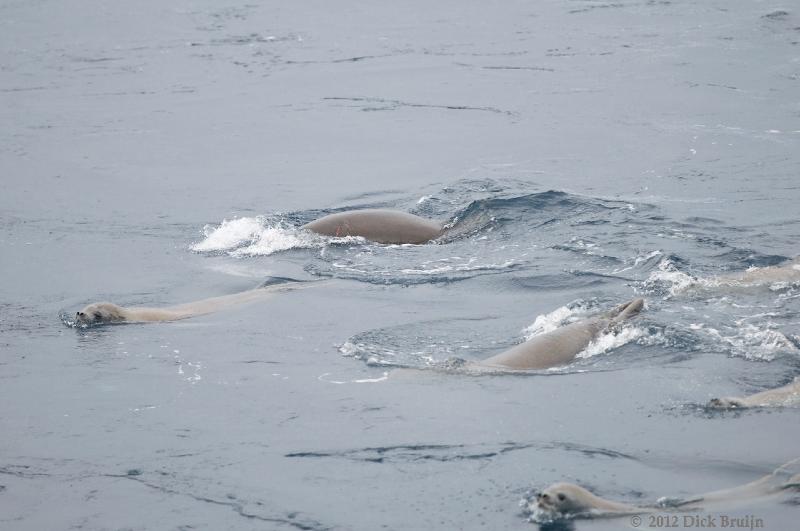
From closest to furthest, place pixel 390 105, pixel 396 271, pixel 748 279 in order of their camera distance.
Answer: pixel 748 279, pixel 396 271, pixel 390 105

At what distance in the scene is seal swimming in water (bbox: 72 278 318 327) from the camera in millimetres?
12281

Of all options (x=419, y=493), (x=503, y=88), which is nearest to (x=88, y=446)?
(x=419, y=493)

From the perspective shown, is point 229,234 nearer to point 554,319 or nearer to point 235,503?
point 554,319

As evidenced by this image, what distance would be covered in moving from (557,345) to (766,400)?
2.02 meters

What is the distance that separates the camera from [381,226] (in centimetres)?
1462

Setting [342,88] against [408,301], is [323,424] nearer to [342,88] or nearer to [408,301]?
[408,301]

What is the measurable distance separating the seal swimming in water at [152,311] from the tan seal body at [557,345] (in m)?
3.71

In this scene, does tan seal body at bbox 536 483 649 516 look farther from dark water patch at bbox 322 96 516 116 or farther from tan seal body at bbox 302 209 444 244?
dark water patch at bbox 322 96 516 116

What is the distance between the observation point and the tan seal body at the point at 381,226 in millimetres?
14539

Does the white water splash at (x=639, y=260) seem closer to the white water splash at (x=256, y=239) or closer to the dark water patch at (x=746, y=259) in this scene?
the dark water patch at (x=746, y=259)

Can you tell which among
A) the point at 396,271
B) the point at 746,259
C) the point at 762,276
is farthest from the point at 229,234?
the point at 762,276

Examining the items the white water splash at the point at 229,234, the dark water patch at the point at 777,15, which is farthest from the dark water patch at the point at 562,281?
the dark water patch at the point at 777,15

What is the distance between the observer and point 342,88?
2511 cm

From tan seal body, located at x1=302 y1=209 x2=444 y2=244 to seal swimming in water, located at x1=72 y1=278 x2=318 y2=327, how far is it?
79.9 inches
